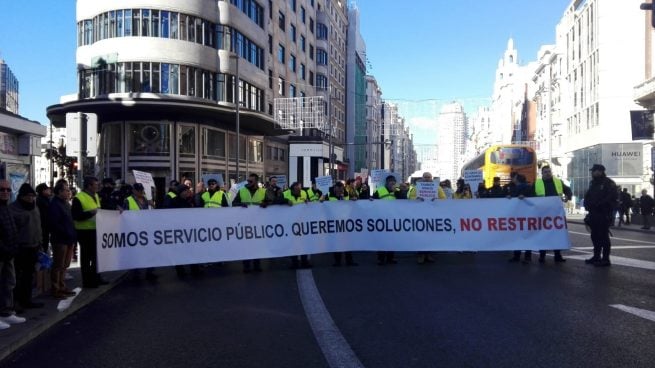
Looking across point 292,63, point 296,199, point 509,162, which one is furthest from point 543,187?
point 292,63

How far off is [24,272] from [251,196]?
210 inches

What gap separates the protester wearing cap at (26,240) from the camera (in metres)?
7.73

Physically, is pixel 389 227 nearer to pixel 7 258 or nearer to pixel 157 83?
pixel 7 258

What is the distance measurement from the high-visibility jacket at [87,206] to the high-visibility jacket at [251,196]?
312 cm

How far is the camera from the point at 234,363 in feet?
18.1

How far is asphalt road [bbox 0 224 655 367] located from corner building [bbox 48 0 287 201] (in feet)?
77.5

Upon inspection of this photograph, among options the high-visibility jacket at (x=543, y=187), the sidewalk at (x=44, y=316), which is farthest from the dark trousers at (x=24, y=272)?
the high-visibility jacket at (x=543, y=187)

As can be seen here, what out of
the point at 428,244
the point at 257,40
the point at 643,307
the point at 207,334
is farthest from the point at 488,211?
the point at 257,40

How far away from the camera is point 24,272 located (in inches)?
314

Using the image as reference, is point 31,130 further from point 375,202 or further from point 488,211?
point 488,211

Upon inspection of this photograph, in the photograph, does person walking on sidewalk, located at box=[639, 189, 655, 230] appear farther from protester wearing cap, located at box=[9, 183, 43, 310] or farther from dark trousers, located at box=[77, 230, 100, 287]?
protester wearing cap, located at box=[9, 183, 43, 310]

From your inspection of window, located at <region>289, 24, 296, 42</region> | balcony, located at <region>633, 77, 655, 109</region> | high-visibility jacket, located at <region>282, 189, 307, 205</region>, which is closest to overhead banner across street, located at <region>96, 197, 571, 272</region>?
high-visibility jacket, located at <region>282, 189, 307, 205</region>

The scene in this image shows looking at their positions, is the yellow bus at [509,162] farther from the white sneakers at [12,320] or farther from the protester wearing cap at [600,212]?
the white sneakers at [12,320]

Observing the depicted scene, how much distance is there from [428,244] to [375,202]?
4.57ft
